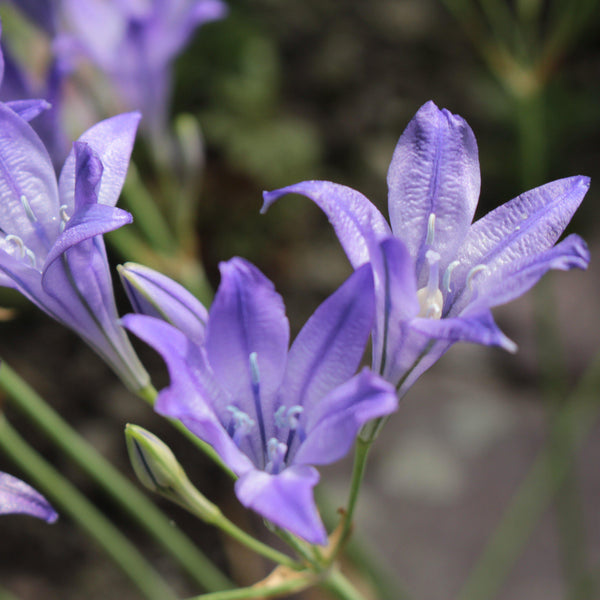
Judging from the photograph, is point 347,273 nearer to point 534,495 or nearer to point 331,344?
point 534,495

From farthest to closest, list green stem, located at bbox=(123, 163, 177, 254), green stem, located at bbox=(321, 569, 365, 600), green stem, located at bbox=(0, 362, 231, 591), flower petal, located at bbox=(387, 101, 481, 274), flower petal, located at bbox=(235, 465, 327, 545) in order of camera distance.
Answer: green stem, located at bbox=(123, 163, 177, 254)
green stem, located at bbox=(0, 362, 231, 591)
green stem, located at bbox=(321, 569, 365, 600)
flower petal, located at bbox=(387, 101, 481, 274)
flower petal, located at bbox=(235, 465, 327, 545)

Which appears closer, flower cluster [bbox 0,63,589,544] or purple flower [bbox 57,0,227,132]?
flower cluster [bbox 0,63,589,544]

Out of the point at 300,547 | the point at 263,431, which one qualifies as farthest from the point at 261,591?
the point at 263,431

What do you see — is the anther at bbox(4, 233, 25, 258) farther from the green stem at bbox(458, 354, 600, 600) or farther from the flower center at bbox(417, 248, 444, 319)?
the green stem at bbox(458, 354, 600, 600)

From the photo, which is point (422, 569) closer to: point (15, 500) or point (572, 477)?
point (572, 477)

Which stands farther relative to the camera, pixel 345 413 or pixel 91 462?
pixel 91 462

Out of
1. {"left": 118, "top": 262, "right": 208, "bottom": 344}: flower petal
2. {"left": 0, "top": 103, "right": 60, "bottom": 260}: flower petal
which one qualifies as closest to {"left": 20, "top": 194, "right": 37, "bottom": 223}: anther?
{"left": 0, "top": 103, "right": 60, "bottom": 260}: flower petal

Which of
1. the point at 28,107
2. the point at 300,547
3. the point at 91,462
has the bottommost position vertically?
the point at 91,462

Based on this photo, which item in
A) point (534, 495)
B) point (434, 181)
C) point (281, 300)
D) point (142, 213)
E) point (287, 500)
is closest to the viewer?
point (287, 500)

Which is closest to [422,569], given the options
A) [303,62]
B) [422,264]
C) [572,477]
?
[572,477]
